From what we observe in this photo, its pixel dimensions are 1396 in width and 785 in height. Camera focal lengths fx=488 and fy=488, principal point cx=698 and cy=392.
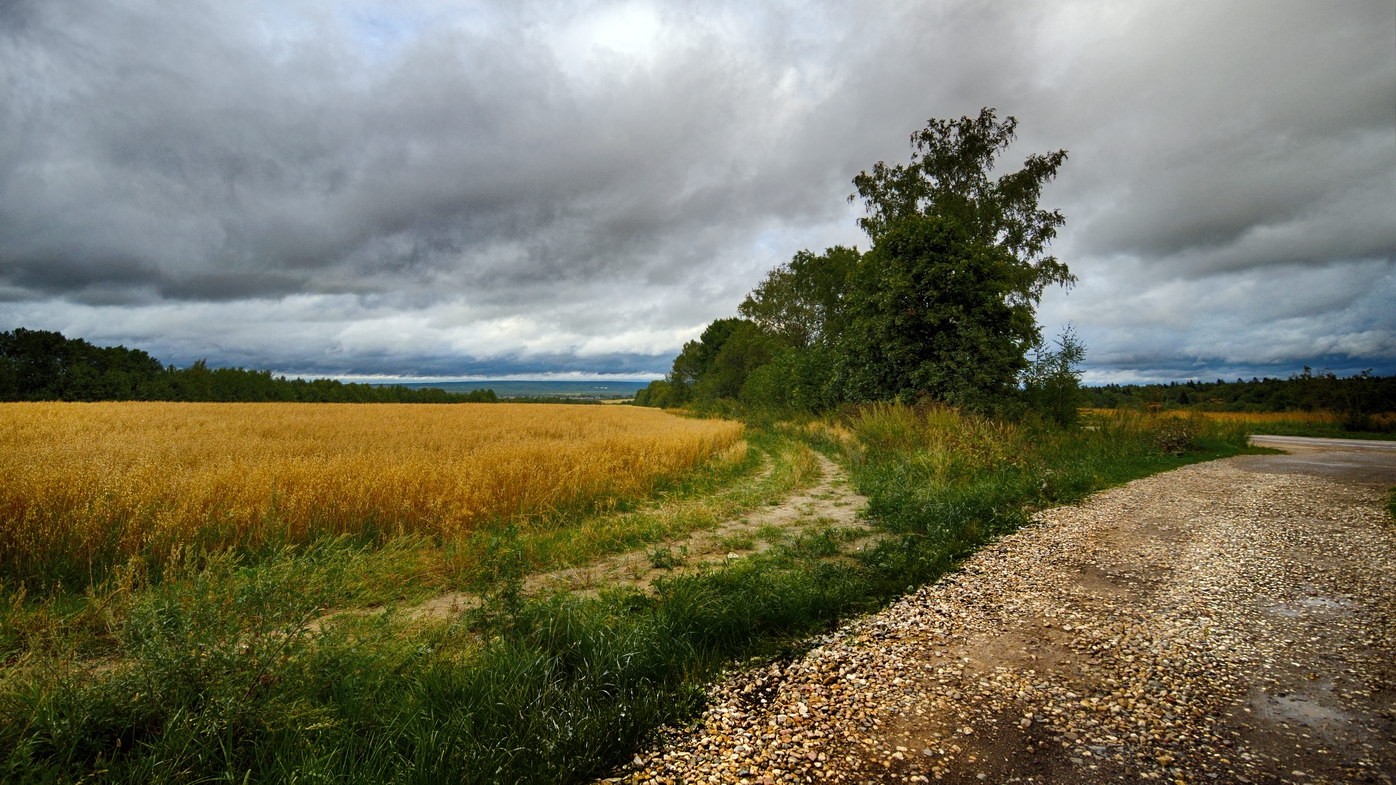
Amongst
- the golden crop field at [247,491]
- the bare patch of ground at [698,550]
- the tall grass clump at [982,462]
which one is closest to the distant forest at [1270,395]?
the tall grass clump at [982,462]

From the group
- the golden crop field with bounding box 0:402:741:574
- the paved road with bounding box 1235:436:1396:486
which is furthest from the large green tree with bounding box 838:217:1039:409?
the golden crop field with bounding box 0:402:741:574

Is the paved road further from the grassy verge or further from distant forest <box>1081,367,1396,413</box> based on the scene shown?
the grassy verge

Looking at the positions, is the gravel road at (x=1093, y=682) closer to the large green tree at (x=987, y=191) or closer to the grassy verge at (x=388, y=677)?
the grassy verge at (x=388, y=677)

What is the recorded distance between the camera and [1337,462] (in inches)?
559

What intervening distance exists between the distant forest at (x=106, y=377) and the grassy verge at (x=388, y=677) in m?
75.1

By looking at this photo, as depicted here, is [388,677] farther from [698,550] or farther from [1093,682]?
[1093,682]

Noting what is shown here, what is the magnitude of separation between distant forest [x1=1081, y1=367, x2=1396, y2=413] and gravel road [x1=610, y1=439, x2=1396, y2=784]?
14627mm

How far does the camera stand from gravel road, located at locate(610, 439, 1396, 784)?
109 inches

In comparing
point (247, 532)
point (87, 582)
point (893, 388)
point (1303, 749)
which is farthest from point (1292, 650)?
point (893, 388)

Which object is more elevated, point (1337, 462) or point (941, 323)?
point (941, 323)

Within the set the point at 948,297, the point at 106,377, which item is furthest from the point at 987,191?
the point at 106,377

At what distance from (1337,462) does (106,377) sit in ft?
322

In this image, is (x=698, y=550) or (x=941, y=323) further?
(x=941, y=323)

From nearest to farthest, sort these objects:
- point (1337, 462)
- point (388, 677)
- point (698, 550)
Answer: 1. point (388, 677)
2. point (698, 550)
3. point (1337, 462)
